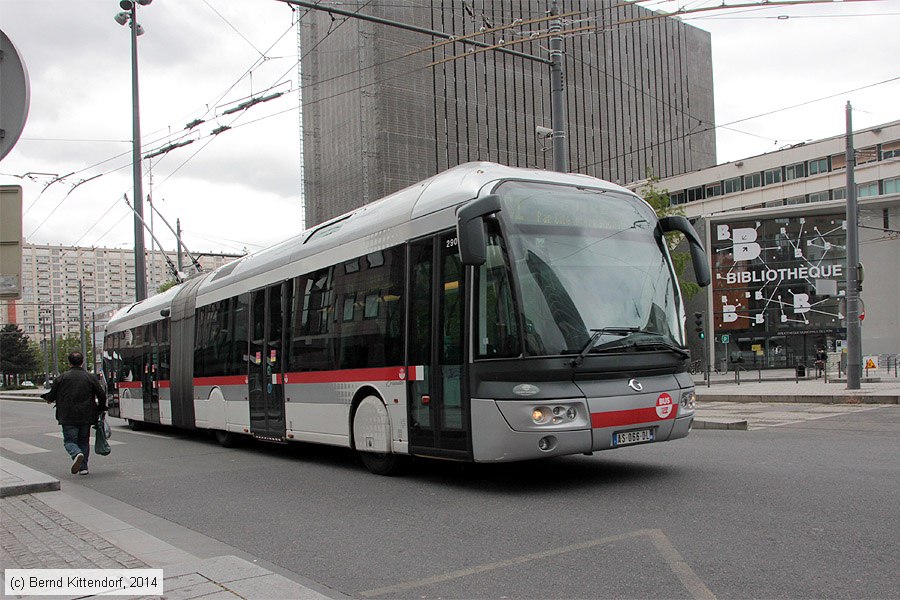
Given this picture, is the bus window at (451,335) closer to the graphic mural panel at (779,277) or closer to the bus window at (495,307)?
the bus window at (495,307)

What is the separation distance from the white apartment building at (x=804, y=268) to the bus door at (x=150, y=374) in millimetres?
41899

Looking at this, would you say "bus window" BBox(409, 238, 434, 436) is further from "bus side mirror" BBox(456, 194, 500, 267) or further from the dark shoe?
the dark shoe

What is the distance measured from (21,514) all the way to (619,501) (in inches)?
218

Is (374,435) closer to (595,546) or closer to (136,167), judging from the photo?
(595,546)

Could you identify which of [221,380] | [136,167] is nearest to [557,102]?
[221,380]

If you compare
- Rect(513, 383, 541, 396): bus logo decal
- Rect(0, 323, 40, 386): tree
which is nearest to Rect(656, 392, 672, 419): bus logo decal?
Rect(513, 383, 541, 396): bus logo decal

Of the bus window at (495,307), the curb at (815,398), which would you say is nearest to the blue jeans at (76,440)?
the bus window at (495,307)

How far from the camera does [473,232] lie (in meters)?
7.25

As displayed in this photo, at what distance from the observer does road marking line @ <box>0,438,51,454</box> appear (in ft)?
49.6

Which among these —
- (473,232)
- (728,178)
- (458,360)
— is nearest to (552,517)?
(458,360)

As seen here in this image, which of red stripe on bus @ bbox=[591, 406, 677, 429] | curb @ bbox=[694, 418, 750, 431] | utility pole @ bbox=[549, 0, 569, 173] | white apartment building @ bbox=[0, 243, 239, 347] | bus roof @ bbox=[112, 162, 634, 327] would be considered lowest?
curb @ bbox=[694, 418, 750, 431]

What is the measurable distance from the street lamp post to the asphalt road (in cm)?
1633

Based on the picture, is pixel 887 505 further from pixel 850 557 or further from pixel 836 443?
pixel 836 443

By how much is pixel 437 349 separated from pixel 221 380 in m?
7.03
